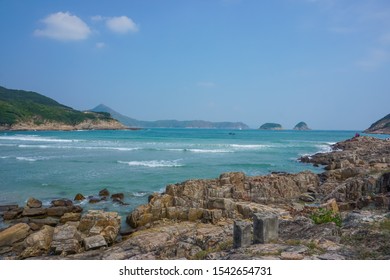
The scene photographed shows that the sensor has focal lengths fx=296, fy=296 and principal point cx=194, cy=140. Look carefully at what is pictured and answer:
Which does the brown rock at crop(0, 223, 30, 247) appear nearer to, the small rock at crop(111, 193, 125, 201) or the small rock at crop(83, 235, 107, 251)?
the small rock at crop(83, 235, 107, 251)

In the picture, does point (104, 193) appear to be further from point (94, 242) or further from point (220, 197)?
point (94, 242)

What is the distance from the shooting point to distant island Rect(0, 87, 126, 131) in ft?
383

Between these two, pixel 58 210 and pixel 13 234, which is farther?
→ pixel 58 210

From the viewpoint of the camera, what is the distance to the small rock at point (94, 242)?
10773 mm

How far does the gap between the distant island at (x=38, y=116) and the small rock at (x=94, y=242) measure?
98.4m

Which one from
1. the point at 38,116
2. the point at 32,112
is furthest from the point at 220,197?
the point at 32,112

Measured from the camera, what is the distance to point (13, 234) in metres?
12.0

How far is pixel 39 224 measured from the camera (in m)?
14.0

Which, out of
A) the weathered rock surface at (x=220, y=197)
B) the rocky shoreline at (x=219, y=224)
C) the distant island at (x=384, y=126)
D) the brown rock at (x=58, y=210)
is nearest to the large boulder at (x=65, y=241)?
the rocky shoreline at (x=219, y=224)

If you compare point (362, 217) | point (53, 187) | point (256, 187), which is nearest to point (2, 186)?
point (53, 187)

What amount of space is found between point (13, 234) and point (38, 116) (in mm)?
135550

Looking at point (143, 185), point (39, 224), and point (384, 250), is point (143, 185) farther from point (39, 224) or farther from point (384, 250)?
point (384, 250)

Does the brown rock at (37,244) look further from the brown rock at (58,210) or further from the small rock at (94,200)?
the small rock at (94,200)
